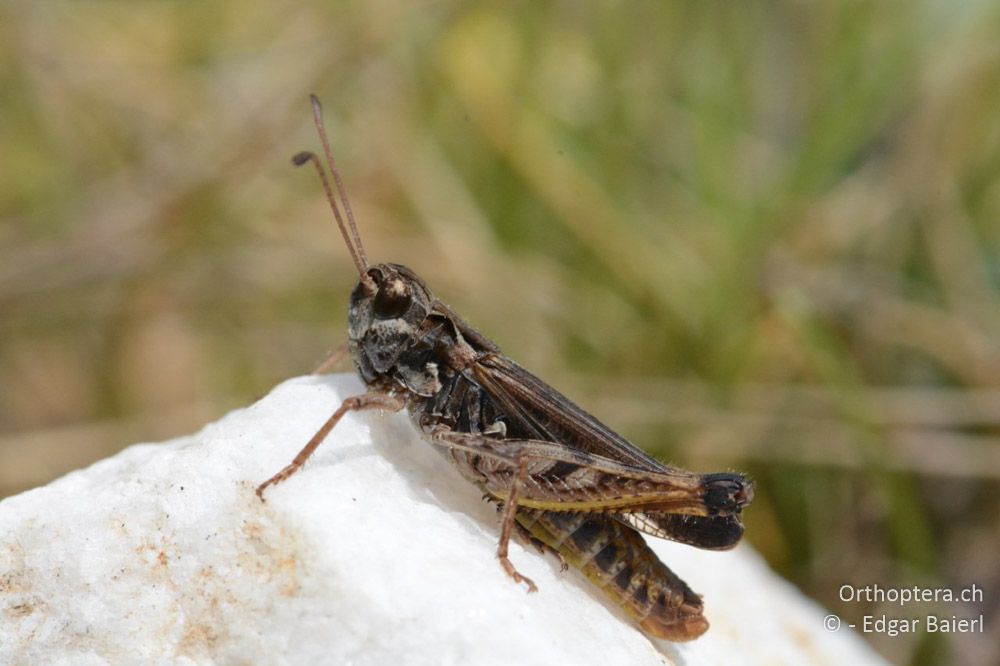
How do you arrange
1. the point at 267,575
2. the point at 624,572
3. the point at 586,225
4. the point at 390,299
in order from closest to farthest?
the point at 267,575, the point at 624,572, the point at 390,299, the point at 586,225

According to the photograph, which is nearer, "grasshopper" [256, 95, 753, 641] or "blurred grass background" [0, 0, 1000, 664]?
"grasshopper" [256, 95, 753, 641]

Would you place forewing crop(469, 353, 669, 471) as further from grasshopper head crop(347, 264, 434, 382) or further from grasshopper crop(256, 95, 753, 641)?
grasshopper head crop(347, 264, 434, 382)

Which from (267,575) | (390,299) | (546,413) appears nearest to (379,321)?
(390,299)

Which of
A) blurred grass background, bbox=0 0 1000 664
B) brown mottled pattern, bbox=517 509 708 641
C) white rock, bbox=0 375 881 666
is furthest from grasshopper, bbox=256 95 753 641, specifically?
blurred grass background, bbox=0 0 1000 664

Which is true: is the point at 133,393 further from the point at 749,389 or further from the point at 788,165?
the point at 788,165

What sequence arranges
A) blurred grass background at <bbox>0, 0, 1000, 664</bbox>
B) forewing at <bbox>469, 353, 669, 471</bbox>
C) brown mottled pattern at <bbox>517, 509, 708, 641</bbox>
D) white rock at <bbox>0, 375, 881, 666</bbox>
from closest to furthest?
white rock at <bbox>0, 375, 881, 666</bbox>
brown mottled pattern at <bbox>517, 509, 708, 641</bbox>
forewing at <bbox>469, 353, 669, 471</bbox>
blurred grass background at <bbox>0, 0, 1000, 664</bbox>

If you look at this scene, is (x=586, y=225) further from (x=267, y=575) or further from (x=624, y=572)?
(x=267, y=575)

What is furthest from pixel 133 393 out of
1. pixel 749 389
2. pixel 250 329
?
pixel 749 389
